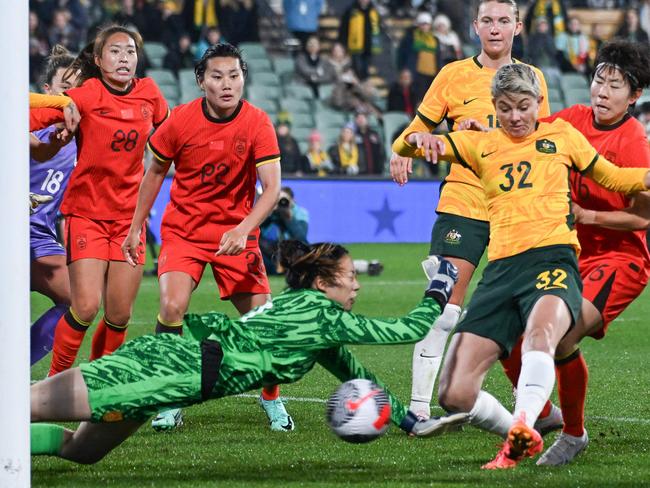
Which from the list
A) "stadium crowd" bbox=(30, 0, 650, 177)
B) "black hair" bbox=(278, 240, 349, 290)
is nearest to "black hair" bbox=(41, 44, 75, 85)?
"black hair" bbox=(278, 240, 349, 290)

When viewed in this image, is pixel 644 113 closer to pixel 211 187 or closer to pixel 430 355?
pixel 430 355

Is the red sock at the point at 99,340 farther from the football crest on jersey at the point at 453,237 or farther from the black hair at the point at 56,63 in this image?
the football crest on jersey at the point at 453,237

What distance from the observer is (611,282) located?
5957 mm

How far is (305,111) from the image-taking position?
78.9ft

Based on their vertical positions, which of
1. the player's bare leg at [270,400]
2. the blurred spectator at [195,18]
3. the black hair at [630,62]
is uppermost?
the blurred spectator at [195,18]

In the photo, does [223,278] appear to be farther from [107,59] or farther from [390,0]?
[390,0]

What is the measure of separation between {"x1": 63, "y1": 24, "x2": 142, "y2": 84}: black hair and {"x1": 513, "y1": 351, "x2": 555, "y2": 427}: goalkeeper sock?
3449 mm

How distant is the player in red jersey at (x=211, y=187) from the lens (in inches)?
273

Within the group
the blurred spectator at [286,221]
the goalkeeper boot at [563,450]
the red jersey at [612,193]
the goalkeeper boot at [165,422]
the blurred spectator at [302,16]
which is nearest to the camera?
the goalkeeper boot at [563,450]

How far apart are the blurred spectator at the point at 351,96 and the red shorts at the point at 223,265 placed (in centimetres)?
1722

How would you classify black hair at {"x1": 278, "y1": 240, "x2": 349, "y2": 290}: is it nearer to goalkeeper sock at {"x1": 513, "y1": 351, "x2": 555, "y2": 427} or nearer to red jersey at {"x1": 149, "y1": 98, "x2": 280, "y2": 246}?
goalkeeper sock at {"x1": 513, "y1": 351, "x2": 555, "y2": 427}

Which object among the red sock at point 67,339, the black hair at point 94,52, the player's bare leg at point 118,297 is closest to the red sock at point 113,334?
the player's bare leg at point 118,297
